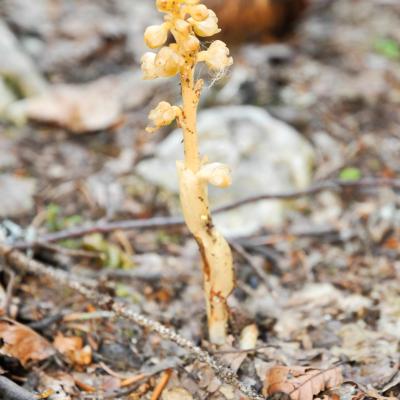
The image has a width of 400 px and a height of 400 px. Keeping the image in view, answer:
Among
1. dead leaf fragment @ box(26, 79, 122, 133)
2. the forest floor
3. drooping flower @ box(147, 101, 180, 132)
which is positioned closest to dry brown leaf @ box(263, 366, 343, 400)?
the forest floor

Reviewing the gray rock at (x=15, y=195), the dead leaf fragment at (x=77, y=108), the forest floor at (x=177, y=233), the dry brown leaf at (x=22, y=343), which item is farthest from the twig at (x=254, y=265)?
the dead leaf fragment at (x=77, y=108)

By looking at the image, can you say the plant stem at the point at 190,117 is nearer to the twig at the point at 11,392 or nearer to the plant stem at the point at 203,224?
the plant stem at the point at 203,224

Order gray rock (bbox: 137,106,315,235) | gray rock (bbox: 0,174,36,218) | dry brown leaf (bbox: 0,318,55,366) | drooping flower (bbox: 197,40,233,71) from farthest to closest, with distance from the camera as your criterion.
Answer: gray rock (bbox: 137,106,315,235) → gray rock (bbox: 0,174,36,218) → dry brown leaf (bbox: 0,318,55,366) → drooping flower (bbox: 197,40,233,71)

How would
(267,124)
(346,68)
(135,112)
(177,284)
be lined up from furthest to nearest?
(346,68) → (135,112) → (267,124) → (177,284)

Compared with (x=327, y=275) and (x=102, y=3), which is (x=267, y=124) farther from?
(x=102, y=3)

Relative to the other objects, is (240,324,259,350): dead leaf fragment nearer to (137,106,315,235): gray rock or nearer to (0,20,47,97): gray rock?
(137,106,315,235): gray rock

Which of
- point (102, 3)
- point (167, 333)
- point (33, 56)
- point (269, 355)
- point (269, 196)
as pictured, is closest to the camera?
point (167, 333)

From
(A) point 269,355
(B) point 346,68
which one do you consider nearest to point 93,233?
(A) point 269,355
